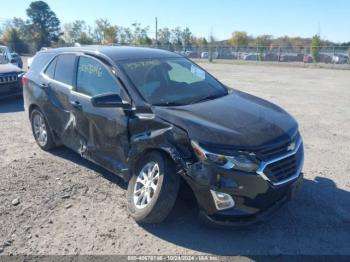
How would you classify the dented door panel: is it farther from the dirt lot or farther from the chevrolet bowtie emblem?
the chevrolet bowtie emblem

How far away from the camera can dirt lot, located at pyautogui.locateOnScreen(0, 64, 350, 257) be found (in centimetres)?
333

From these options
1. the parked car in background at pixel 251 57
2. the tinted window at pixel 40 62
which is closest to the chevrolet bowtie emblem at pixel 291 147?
the tinted window at pixel 40 62

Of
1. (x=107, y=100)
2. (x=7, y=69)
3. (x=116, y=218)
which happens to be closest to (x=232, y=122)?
(x=107, y=100)

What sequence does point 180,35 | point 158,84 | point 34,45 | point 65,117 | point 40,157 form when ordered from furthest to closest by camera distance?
1. point 180,35
2. point 34,45
3. point 40,157
4. point 65,117
5. point 158,84

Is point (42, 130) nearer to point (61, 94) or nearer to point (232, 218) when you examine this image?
point (61, 94)

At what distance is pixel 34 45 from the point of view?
64062mm

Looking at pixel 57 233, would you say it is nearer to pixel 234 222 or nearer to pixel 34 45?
pixel 234 222

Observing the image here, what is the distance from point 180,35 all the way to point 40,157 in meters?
83.8

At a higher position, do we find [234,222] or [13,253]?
[234,222]

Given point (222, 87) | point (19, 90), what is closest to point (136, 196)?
point (222, 87)

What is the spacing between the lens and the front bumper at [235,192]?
3.13 metres

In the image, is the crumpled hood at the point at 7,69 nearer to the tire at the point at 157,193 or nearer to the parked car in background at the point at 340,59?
the tire at the point at 157,193

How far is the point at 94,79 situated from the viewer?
4469 millimetres

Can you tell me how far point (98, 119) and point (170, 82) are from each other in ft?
A: 3.34
